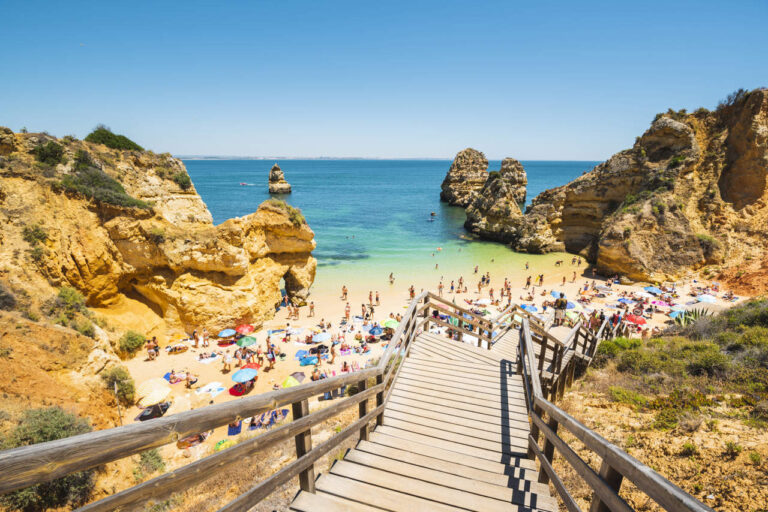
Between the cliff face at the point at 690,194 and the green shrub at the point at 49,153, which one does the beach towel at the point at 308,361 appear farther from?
the cliff face at the point at 690,194

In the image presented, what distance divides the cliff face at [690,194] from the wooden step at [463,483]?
33.6m

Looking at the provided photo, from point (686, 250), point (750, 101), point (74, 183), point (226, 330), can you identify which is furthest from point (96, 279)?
point (750, 101)

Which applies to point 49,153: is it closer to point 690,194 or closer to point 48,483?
point 48,483

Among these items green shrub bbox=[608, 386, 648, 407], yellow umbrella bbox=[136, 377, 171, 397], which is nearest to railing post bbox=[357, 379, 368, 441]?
green shrub bbox=[608, 386, 648, 407]

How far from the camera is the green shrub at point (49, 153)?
54.0 feet

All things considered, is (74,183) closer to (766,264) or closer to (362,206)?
(766,264)

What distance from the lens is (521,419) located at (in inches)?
201

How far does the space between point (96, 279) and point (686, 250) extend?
42.6 m

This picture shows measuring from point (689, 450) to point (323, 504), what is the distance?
17.6 ft

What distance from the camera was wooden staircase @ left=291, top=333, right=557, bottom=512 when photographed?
3196 millimetres

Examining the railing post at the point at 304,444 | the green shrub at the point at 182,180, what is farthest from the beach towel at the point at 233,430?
the green shrub at the point at 182,180

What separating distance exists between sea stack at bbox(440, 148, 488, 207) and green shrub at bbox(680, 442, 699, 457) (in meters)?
75.0

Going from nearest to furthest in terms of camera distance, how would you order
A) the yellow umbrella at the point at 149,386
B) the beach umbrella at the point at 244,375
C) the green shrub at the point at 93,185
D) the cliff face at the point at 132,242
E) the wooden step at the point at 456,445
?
the wooden step at the point at 456,445
the yellow umbrella at the point at 149,386
the beach umbrella at the point at 244,375
the cliff face at the point at 132,242
the green shrub at the point at 93,185

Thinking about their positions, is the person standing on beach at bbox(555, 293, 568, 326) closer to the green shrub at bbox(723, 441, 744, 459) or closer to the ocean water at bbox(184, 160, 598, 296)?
the green shrub at bbox(723, 441, 744, 459)
